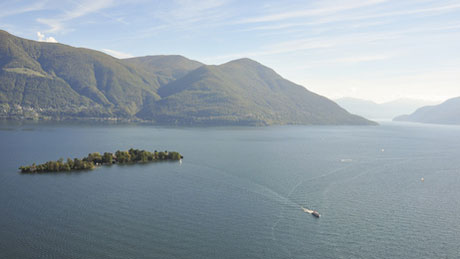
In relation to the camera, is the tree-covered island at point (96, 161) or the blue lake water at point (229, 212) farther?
the tree-covered island at point (96, 161)

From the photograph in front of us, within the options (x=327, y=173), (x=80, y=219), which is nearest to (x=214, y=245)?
(x=80, y=219)

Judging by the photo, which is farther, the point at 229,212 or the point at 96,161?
the point at 96,161

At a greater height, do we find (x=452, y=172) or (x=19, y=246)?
(x=452, y=172)

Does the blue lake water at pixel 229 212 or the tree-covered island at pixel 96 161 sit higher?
the tree-covered island at pixel 96 161

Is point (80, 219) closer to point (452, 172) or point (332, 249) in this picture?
point (332, 249)

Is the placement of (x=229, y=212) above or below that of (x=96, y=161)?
below
